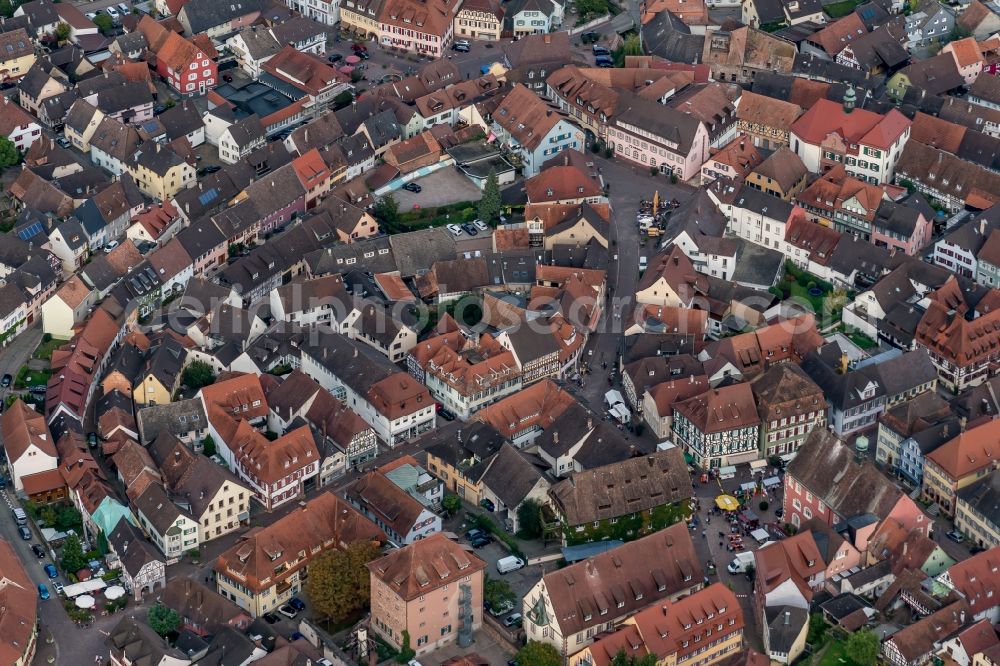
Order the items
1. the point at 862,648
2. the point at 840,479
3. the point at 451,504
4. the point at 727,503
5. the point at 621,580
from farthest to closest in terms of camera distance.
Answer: the point at 727,503, the point at 451,504, the point at 840,479, the point at 621,580, the point at 862,648

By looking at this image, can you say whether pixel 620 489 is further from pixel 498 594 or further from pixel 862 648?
pixel 862 648

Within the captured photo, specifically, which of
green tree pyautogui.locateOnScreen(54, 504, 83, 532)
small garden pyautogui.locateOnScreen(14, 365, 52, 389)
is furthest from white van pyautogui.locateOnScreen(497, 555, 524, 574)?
small garden pyautogui.locateOnScreen(14, 365, 52, 389)

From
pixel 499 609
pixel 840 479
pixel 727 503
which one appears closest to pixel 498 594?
pixel 499 609

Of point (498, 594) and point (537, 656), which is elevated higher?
point (537, 656)

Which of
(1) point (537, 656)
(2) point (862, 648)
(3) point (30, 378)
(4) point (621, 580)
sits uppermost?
(4) point (621, 580)

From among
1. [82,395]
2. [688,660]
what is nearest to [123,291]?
[82,395]

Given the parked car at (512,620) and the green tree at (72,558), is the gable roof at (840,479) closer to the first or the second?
the parked car at (512,620)

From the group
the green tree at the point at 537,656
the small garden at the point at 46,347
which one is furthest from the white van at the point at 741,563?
the small garden at the point at 46,347
